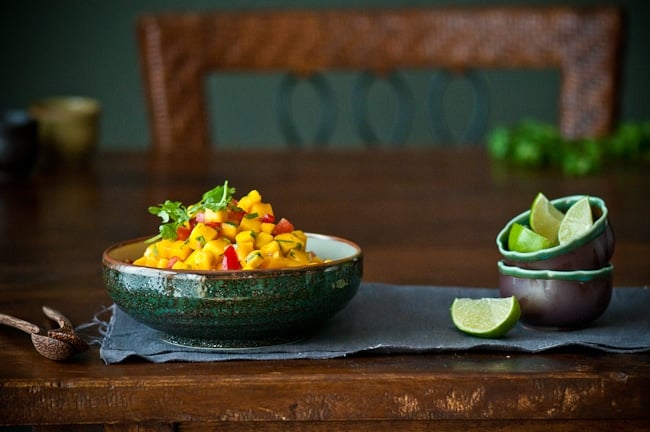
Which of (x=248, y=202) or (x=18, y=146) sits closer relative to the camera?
(x=248, y=202)

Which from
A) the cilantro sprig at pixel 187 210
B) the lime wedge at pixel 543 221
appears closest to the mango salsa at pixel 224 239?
the cilantro sprig at pixel 187 210

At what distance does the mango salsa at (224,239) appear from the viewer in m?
0.94

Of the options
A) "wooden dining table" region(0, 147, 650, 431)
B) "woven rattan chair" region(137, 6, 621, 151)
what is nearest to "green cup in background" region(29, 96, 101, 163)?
"wooden dining table" region(0, 147, 650, 431)

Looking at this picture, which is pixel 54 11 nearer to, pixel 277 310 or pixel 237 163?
pixel 237 163

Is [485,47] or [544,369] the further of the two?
[485,47]

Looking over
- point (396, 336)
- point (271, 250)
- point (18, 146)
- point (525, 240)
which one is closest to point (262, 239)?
point (271, 250)

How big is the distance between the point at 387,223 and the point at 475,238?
0.18m

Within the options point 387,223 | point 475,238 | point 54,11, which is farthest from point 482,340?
point 54,11

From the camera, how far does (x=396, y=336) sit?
3.29 ft

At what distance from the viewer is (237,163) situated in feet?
7.52

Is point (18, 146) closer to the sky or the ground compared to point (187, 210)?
closer to the ground

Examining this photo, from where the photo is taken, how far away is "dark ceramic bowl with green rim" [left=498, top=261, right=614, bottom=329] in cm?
99

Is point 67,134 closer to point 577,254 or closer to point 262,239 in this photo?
point 262,239

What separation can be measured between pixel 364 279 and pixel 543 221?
29 centimetres
